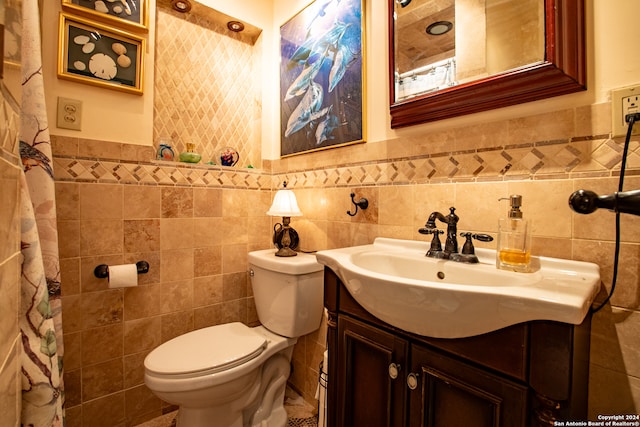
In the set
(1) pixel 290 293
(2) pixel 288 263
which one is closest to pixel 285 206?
(2) pixel 288 263

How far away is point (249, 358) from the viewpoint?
122cm

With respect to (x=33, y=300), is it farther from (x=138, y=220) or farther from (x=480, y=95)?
(x=480, y=95)

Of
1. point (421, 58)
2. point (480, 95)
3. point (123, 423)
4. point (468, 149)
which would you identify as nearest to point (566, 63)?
point (480, 95)

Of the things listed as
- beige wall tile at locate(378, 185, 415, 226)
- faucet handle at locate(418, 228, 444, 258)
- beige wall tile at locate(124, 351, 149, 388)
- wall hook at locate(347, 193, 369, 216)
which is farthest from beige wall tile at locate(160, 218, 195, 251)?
faucet handle at locate(418, 228, 444, 258)

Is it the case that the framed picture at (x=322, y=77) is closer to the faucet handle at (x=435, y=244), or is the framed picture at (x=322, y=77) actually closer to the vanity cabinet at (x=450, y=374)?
the faucet handle at (x=435, y=244)

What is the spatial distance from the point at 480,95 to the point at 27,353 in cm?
129

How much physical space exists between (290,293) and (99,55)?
4.75 ft

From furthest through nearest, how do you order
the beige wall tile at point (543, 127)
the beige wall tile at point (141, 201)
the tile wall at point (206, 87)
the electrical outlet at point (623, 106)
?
the tile wall at point (206, 87)
the beige wall tile at point (141, 201)
the beige wall tile at point (543, 127)
the electrical outlet at point (623, 106)

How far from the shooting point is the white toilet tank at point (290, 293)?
135 cm

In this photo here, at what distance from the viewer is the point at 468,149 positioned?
99cm

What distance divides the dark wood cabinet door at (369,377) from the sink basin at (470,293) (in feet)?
0.33

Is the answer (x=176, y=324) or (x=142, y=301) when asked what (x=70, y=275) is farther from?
(x=176, y=324)

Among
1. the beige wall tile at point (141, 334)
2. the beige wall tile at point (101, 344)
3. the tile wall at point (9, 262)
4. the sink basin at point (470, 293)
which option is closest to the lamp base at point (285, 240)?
the sink basin at point (470, 293)

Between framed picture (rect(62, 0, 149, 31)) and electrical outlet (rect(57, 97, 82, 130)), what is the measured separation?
0.41m
